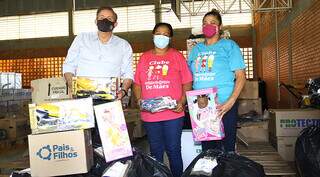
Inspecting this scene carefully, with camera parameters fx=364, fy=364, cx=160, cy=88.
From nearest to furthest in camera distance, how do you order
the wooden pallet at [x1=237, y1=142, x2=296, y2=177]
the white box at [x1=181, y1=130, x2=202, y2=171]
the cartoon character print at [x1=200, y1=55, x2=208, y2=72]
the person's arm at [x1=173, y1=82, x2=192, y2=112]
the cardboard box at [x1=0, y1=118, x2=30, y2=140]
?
the cartoon character print at [x1=200, y1=55, x2=208, y2=72]
the person's arm at [x1=173, y1=82, x2=192, y2=112]
the white box at [x1=181, y1=130, x2=202, y2=171]
the wooden pallet at [x1=237, y1=142, x2=296, y2=177]
the cardboard box at [x1=0, y1=118, x2=30, y2=140]

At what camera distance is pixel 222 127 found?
84.7 inches

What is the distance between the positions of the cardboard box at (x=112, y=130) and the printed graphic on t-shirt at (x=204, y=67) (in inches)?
20.8

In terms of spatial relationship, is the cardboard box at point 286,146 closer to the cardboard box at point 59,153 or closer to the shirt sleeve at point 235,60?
the shirt sleeve at point 235,60

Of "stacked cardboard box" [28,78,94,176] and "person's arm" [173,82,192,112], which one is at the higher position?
"person's arm" [173,82,192,112]

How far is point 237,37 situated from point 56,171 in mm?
9975

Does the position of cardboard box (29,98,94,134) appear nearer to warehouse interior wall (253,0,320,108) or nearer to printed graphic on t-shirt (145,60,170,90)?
printed graphic on t-shirt (145,60,170,90)

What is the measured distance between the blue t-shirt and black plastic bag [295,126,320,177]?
0.64m

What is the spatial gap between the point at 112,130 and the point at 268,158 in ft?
7.97

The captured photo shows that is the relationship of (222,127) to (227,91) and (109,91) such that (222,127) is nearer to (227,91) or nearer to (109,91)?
(227,91)

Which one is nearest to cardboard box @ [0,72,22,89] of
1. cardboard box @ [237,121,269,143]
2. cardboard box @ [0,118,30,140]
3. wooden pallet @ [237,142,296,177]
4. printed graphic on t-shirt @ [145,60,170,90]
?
cardboard box @ [0,118,30,140]

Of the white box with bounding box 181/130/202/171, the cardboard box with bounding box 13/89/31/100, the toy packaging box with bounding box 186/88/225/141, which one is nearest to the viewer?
the toy packaging box with bounding box 186/88/225/141

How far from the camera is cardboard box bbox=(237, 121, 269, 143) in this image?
5.05 metres

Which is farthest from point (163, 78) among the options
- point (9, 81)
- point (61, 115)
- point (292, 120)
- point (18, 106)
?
point (18, 106)

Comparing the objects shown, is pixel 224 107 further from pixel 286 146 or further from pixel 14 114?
pixel 14 114
